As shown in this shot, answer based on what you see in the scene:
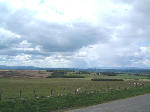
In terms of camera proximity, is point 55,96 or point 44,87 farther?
point 44,87

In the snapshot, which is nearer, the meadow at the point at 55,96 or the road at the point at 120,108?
the road at the point at 120,108

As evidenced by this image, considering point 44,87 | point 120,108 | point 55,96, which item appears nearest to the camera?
point 120,108

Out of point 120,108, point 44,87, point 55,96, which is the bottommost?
point 44,87

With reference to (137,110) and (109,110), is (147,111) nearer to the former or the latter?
(137,110)

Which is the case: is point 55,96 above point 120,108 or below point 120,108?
above

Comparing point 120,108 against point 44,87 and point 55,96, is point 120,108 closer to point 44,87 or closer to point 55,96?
point 55,96

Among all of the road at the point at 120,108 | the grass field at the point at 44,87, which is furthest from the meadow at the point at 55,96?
the road at the point at 120,108

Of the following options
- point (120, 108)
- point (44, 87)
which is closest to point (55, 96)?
point (120, 108)

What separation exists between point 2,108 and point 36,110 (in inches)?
104

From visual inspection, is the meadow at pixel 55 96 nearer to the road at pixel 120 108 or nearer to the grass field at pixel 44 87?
the grass field at pixel 44 87

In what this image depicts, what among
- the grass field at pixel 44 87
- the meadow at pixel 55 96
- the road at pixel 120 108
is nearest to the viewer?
the road at pixel 120 108

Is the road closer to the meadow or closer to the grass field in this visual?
the meadow

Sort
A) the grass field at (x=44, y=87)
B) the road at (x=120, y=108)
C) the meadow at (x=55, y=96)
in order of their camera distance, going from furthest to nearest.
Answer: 1. the grass field at (x=44, y=87)
2. the meadow at (x=55, y=96)
3. the road at (x=120, y=108)

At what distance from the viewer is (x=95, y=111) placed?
1593 cm
